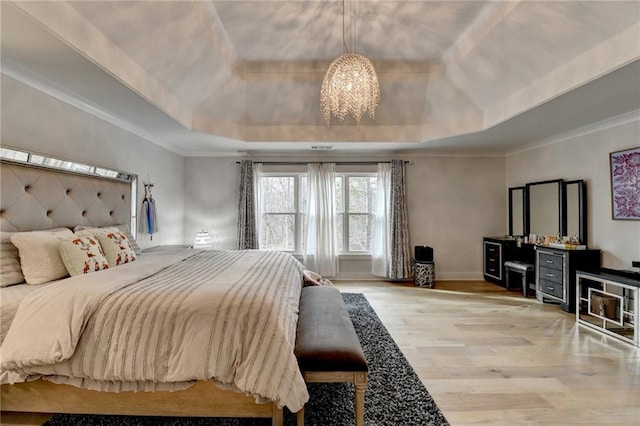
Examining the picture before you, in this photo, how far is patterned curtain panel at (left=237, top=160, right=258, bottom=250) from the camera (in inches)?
213

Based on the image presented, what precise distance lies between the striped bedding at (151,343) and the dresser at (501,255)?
15.1ft

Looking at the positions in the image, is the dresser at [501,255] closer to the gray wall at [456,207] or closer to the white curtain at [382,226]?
the gray wall at [456,207]

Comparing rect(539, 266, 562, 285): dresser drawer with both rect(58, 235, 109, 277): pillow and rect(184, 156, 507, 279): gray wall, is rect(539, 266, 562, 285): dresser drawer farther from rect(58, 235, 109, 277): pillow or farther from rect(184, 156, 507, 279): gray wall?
rect(58, 235, 109, 277): pillow

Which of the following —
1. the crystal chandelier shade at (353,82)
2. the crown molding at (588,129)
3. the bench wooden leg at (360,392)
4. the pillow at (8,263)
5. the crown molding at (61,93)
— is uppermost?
the crystal chandelier shade at (353,82)

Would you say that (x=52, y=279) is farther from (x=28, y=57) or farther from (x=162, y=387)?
(x=28, y=57)

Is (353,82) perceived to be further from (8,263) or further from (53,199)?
(8,263)

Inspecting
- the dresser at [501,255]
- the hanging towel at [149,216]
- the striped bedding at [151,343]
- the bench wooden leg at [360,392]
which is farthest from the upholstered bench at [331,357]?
the dresser at [501,255]

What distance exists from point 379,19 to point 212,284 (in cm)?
297

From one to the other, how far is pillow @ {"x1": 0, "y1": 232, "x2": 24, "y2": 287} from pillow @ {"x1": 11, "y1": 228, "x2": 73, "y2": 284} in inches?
1.4

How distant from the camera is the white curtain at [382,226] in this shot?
5504 millimetres

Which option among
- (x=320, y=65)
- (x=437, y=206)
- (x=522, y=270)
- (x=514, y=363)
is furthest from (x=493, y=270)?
(x=320, y=65)

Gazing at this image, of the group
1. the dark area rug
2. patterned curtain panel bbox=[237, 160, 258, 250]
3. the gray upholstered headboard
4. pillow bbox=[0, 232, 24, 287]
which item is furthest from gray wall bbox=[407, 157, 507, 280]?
pillow bbox=[0, 232, 24, 287]

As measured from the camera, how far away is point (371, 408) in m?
1.96

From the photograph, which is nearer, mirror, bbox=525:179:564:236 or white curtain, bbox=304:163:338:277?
mirror, bbox=525:179:564:236
